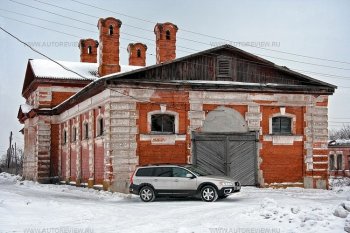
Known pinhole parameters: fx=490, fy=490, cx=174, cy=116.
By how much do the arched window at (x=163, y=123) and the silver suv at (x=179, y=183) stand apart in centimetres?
473

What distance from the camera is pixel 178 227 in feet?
41.4

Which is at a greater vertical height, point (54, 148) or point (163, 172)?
point (54, 148)

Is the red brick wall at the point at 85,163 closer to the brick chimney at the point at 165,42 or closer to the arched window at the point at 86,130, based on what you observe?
the arched window at the point at 86,130

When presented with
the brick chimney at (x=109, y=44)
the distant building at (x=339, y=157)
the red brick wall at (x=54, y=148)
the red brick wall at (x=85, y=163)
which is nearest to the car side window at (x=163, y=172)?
the red brick wall at (x=85, y=163)

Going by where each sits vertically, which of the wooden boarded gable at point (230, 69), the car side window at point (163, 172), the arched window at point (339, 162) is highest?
the wooden boarded gable at point (230, 69)

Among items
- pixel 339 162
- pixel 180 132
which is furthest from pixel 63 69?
pixel 339 162

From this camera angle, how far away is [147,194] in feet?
64.6

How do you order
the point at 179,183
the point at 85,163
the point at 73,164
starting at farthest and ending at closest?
the point at 73,164
the point at 85,163
the point at 179,183

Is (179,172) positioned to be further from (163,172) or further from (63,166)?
(63,166)

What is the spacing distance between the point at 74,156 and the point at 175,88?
10.4 meters

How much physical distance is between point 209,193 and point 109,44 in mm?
13768

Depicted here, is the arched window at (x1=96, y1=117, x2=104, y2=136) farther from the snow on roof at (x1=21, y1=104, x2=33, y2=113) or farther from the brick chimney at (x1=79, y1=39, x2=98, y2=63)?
the brick chimney at (x1=79, y1=39, x2=98, y2=63)

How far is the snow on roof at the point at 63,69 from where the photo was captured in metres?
37.5

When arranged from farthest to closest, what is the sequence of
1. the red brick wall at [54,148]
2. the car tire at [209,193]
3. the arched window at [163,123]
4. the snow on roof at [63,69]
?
the snow on roof at [63,69] < the red brick wall at [54,148] < the arched window at [163,123] < the car tire at [209,193]
